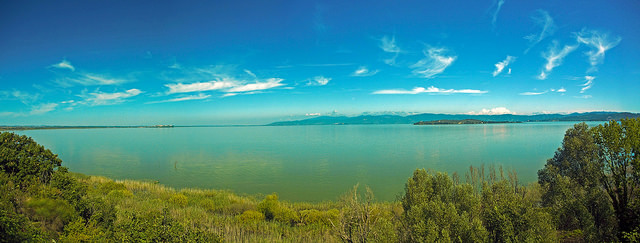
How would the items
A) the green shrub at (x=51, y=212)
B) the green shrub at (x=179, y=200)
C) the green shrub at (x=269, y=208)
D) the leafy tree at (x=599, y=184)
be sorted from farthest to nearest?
the green shrub at (x=179, y=200) → the green shrub at (x=269, y=208) → the leafy tree at (x=599, y=184) → the green shrub at (x=51, y=212)

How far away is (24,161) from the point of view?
12812 mm

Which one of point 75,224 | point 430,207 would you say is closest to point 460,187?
point 430,207

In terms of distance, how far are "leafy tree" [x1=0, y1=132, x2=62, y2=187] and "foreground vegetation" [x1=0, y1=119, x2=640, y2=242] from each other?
35 millimetres

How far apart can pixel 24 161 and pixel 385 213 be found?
62.1 ft

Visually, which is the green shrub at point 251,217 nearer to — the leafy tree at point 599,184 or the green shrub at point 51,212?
the green shrub at point 51,212

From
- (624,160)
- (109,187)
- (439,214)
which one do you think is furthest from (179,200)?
(624,160)

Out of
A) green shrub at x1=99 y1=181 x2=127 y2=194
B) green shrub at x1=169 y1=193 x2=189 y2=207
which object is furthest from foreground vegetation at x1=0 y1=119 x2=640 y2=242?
green shrub at x1=99 y1=181 x2=127 y2=194

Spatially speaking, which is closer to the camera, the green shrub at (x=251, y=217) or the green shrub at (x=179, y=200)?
the green shrub at (x=251, y=217)

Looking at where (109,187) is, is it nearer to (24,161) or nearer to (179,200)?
(179,200)

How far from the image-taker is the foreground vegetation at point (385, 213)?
33.9 ft

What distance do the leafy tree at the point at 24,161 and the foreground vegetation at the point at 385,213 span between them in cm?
3

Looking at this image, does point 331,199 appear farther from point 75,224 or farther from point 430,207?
point 75,224

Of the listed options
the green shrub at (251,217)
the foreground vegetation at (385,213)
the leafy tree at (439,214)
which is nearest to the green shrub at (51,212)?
the foreground vegetation at (385,213)

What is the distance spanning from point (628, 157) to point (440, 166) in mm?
28288
